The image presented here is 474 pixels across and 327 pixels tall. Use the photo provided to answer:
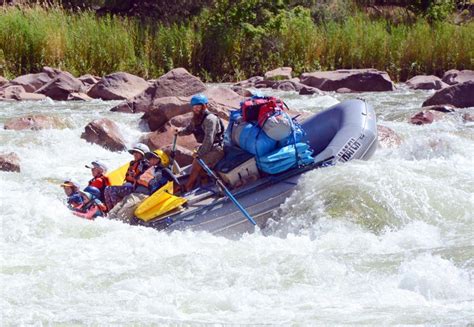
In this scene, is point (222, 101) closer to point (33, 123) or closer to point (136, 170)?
point (33, 123)

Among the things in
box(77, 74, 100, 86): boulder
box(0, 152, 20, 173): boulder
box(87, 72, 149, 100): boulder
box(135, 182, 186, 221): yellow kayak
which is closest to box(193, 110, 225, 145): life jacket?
box(135, 182, 186, 221): yellow kayak

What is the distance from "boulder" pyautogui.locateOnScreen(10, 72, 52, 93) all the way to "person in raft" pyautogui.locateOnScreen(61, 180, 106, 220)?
754 centimetres

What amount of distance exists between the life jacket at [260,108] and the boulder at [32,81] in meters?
8.33

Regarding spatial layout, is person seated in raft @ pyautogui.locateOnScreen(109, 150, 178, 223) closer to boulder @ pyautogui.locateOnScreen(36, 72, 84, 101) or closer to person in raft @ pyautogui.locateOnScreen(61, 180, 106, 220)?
person in raft @ pyautogui.locateOnScreen(61, 180, 106, 220)

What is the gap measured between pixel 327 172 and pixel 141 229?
159cm

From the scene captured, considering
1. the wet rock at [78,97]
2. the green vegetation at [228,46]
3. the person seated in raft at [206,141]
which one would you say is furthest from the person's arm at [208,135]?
the green vegetation at [228,46]

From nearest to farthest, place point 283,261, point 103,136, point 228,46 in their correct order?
1. point 283,261
2. point 103,136
3. point 228,46

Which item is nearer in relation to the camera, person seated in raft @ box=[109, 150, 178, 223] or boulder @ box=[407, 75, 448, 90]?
person seated in raft @ box=[109, 150, 178, 223]

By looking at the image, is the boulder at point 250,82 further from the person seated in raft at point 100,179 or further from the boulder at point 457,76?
the person seated in raft at point 100,179

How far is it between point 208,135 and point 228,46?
10467mm

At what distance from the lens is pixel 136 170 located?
8.01 m

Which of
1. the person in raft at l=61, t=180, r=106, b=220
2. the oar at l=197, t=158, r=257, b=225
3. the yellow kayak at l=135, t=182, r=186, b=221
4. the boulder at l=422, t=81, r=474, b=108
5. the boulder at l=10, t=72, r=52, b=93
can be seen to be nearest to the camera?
the oar at l=197, t=158, r=257, b=225

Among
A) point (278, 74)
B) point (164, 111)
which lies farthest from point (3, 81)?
point (164, 111)

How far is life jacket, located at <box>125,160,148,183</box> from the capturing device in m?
7.98
